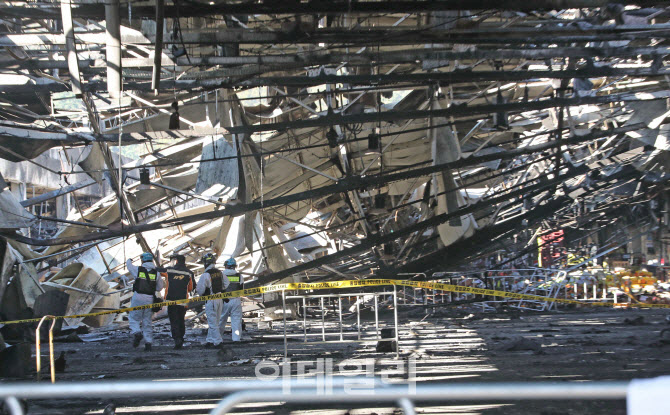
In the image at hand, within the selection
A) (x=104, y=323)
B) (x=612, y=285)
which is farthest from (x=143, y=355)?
(x=612, y=285)

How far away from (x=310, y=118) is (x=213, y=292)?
403 cm

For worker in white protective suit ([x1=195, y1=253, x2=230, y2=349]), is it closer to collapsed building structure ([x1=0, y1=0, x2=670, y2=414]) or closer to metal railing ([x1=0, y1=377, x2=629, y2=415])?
collapsed building structure ([x1=0, y1=0, x2=670, y2=414])

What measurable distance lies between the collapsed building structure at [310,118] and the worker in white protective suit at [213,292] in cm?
111

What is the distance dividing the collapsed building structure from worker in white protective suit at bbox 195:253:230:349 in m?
1.11

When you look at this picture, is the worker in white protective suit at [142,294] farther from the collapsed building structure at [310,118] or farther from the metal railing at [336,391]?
the metal railing at [336,391]

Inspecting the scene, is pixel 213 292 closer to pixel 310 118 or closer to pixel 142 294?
pixel 142 294

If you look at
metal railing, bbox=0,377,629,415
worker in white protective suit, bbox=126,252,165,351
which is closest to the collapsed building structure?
worker in white protective suit, bbox=126,252,165,351

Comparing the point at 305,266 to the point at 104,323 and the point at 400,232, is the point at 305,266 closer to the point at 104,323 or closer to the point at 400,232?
the point at 400,232

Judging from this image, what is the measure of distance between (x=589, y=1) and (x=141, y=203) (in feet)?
40.6

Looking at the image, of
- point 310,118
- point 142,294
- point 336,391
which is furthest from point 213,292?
point 336,391

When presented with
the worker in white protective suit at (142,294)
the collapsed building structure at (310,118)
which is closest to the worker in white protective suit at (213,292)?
the worker in white protective suit at (142,294)

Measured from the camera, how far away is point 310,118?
513 inches

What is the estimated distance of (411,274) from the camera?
17.7 meters

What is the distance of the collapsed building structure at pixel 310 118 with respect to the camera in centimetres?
917
